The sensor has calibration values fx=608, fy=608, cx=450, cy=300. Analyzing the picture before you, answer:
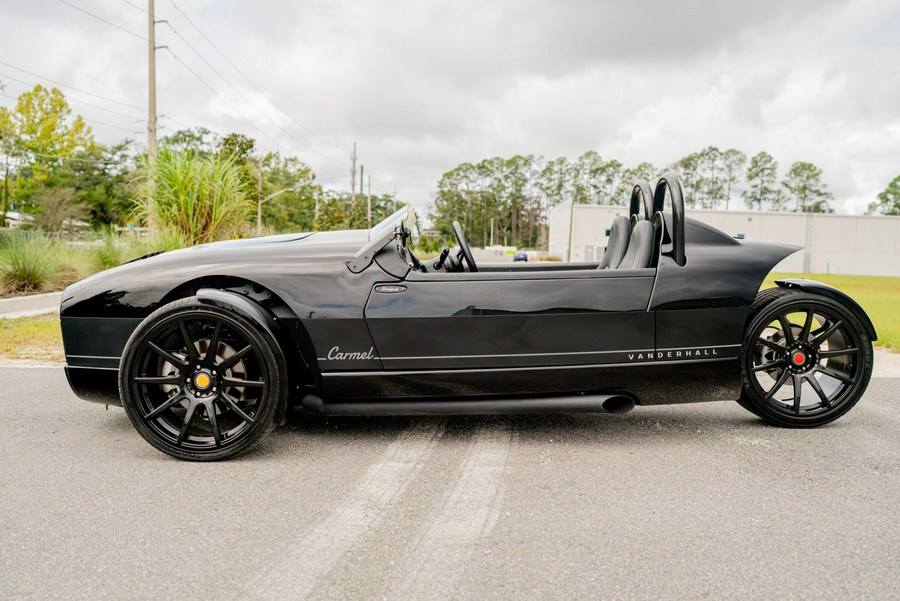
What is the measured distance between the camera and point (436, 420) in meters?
3.49

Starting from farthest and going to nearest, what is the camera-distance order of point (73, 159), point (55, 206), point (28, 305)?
point (73, 159)
point (55, 206)
point (28, 305)

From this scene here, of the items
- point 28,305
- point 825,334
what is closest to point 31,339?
point 28,305

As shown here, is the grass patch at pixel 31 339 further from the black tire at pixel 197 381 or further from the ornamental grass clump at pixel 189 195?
the black tire at pixel 197 381

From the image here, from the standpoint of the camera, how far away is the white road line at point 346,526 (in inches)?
68.8

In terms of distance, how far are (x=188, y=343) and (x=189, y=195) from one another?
730 cm

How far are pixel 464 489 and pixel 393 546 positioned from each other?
0.54 m

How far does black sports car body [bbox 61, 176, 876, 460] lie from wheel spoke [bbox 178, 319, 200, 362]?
0.01 m

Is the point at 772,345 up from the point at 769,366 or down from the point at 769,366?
up

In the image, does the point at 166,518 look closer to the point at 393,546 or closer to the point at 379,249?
the point at 393,546

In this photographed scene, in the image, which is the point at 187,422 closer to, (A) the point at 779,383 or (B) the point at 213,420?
(B) the point at 213,420

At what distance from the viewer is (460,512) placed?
2.25 metres

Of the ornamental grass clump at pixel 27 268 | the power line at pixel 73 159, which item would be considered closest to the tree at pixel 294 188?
the power line at pixel 73 159

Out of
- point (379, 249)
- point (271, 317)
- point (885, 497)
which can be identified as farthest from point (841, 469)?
point (271, 317)

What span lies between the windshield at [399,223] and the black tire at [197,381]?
0.78m
